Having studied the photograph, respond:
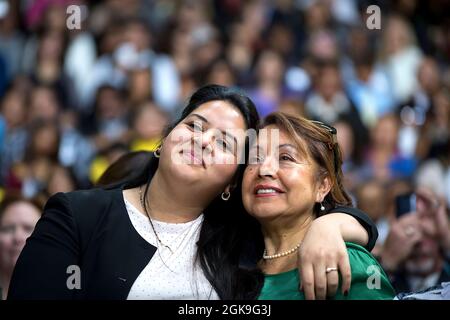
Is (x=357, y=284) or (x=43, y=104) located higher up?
(x=43, y=104)

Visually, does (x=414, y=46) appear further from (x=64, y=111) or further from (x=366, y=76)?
(x=64, y=111)

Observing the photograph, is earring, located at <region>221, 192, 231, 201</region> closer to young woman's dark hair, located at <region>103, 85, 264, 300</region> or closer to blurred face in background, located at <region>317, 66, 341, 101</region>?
young woman's dark hair, located at <region>103, 85, 264, 300</region>

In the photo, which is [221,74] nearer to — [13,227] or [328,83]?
[328,83]

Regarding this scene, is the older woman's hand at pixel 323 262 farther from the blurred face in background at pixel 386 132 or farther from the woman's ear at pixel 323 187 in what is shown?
the blurred face in background at pixel 386 132

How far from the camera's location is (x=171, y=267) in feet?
5.54

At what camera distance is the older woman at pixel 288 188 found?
172 centimetres

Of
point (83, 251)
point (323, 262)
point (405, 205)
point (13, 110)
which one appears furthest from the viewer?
point (13, 110)

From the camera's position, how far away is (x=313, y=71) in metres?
4.38

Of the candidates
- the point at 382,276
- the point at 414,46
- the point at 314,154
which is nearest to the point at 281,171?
the point at 314,154

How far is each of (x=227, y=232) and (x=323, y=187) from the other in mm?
255

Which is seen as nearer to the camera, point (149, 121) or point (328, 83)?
point (149, 121)

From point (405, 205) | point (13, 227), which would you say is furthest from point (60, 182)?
point (405, 205)

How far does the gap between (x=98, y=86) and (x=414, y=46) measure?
1908 millimetres

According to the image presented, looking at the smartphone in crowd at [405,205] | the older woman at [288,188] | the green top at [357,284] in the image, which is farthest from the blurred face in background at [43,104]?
the green top at [357,284]
